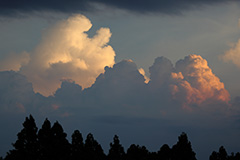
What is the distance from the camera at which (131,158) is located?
14412cm

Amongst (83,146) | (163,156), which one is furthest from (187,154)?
(163,156)

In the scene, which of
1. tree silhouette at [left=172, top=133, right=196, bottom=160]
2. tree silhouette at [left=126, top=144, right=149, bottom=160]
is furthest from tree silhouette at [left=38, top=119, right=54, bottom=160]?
tree silhouette at [left=126, top=144, right=149, bottom=160]

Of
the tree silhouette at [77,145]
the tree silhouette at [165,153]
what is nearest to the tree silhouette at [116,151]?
the tree silhouette at [165,153]

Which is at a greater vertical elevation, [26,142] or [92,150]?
[92,150]

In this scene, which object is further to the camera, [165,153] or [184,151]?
[165,153]

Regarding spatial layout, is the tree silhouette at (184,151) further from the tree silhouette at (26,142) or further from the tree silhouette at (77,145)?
the tree silhouette at (77,145)

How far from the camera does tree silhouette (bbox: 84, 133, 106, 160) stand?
10849 cm

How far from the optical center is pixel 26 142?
78.8m

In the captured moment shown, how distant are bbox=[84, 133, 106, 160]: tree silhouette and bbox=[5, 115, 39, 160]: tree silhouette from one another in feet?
96.7

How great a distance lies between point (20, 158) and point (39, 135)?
219 inches

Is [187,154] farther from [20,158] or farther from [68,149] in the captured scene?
[20,158]

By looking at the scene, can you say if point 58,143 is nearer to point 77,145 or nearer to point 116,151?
point 77,145

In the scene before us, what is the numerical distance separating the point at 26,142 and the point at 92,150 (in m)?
44.7

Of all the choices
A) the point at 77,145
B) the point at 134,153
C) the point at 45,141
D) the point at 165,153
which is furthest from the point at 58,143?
the point at 134,153
